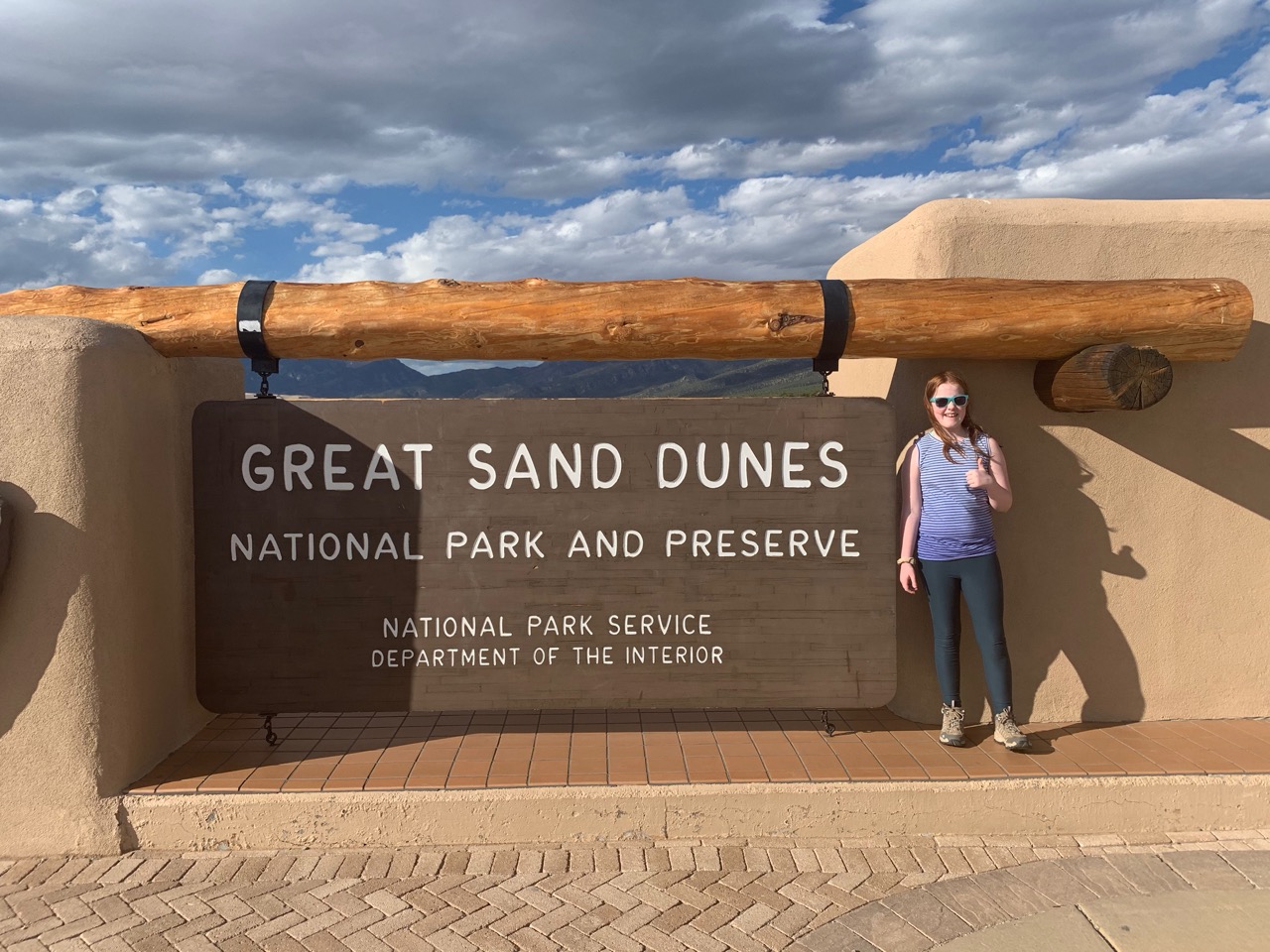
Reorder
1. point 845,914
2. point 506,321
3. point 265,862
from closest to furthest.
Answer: point 845,914, point 265,862, point 506,321

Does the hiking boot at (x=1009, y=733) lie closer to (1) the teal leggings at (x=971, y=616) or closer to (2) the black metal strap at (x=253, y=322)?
(1) the teal leggings at (x=971, y=616)

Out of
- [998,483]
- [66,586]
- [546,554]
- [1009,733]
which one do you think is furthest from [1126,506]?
[66,586]

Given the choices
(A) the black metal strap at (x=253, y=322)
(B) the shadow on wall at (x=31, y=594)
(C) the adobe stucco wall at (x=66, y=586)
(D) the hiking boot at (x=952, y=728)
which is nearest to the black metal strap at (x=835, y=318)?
(D) the hiking boot at (x=952, y=728)

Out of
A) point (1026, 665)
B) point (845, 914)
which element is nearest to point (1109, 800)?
point (1026, 665)

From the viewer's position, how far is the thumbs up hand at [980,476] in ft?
12.8

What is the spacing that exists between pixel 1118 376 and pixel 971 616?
4.17 feet

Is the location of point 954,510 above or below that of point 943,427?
below

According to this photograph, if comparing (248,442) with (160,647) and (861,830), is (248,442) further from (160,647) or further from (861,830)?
(861,830)

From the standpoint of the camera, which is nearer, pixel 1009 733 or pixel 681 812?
pixel 681 812

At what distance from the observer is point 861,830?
12.2ft

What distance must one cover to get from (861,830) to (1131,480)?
2235mm

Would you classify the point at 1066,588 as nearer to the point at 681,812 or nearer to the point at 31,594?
the point at 681,812

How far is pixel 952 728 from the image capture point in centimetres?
409

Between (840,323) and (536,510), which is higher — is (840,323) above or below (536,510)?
above
